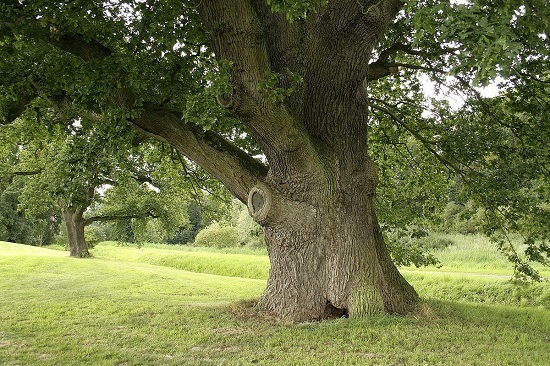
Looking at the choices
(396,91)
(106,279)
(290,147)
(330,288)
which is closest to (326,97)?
(290,147)

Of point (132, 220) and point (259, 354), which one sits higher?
point (132, 220)

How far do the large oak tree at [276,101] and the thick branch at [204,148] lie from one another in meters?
0.02

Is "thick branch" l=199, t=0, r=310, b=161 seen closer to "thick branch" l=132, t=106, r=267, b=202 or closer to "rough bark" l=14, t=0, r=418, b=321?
"rough bark" l=14, t=0, r=418, b=321

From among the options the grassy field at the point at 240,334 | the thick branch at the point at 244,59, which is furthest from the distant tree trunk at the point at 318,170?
the grassy field at the point at 240,334

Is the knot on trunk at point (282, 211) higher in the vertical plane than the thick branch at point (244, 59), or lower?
lower

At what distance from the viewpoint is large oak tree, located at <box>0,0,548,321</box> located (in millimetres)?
7980

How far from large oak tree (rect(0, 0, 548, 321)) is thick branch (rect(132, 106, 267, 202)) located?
21 mm

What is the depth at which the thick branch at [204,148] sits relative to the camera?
9273 mm

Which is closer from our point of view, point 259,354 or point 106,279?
point 259,354

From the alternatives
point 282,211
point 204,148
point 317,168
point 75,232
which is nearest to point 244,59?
point 204,148

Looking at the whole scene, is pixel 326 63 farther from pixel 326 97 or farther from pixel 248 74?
pixel 248 74

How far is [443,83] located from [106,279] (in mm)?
13770

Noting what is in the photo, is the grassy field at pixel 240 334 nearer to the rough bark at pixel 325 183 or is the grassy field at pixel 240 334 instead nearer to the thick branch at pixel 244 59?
the rough bark at pixel 325 183

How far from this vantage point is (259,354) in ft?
22.5
